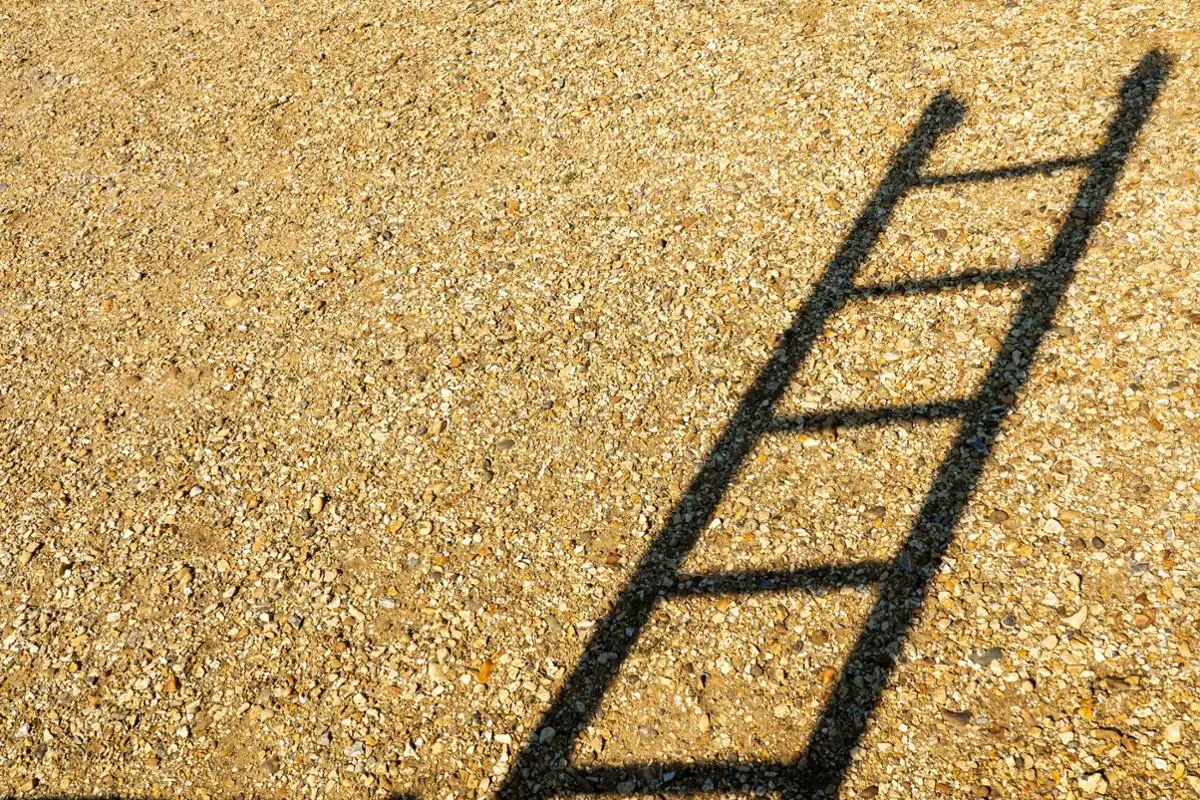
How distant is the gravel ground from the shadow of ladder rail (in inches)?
2.5

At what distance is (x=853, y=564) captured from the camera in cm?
426

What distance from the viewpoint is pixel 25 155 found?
7.27m

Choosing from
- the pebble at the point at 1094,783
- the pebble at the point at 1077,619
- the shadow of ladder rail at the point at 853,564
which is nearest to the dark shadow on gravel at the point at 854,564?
the shadow of ladder rail at the point at 853,564

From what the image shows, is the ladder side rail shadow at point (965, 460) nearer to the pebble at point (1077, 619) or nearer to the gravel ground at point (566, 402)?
the gravel ground at point (566, 402)

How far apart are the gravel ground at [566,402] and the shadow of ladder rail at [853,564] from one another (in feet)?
0.21

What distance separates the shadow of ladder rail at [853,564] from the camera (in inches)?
149

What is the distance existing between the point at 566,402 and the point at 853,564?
155 centimetres

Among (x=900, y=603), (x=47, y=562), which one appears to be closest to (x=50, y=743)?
(x=47, y=562)

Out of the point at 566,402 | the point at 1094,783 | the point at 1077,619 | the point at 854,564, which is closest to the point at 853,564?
the point at 854,564

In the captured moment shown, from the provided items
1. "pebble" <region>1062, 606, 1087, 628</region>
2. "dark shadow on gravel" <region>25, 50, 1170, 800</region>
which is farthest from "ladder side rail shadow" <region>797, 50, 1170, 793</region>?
"pebble" <region>1062, 606, 1087, 628</region>

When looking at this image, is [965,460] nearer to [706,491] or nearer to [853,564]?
[853,564]

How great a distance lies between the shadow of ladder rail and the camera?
378 centimetres

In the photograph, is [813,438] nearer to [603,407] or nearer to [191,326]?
[603,407]

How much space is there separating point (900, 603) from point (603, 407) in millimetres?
1630
